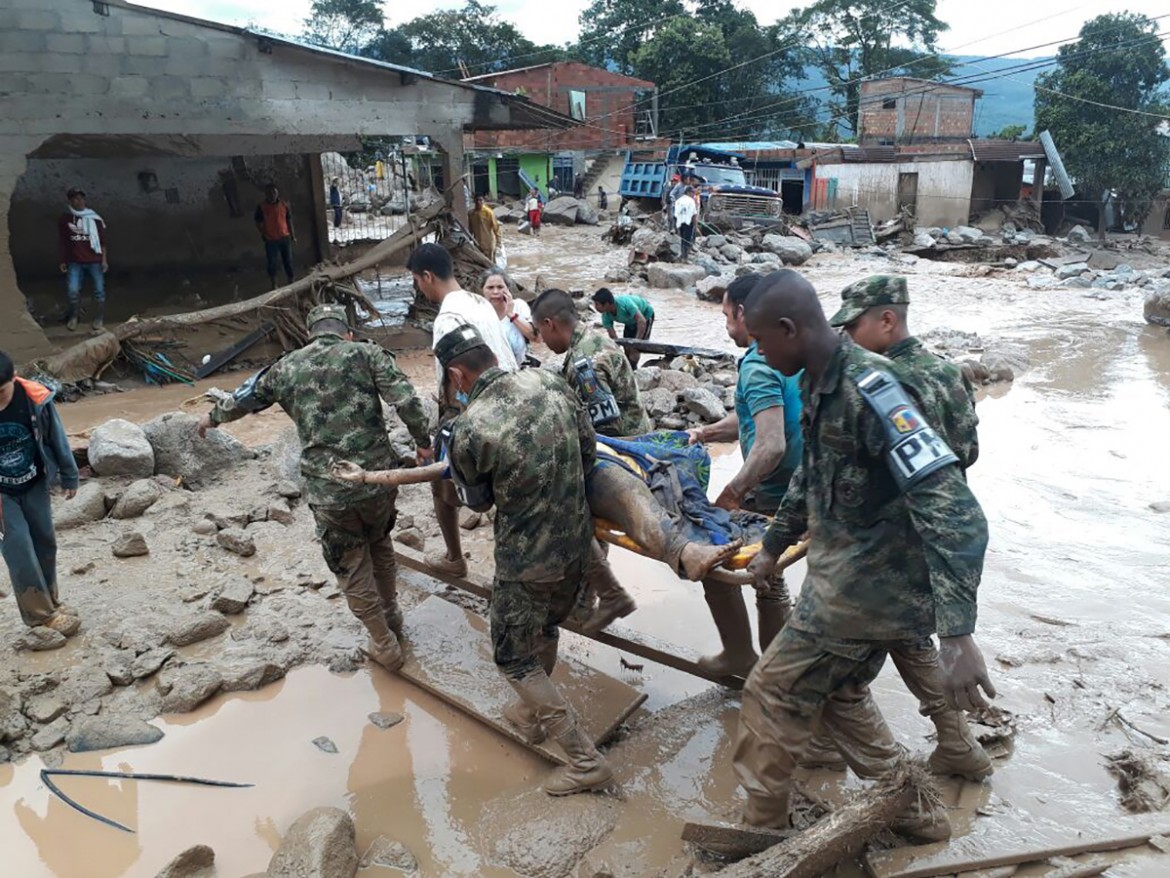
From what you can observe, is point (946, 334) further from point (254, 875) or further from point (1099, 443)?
point (254, 875)

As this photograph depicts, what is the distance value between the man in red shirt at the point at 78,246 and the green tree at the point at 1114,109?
28.1 metres

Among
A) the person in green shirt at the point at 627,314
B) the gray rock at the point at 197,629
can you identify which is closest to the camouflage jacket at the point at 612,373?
the gray rock at the point at 197,629

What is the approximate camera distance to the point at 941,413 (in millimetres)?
2727

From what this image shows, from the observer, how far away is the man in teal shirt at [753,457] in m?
3.49

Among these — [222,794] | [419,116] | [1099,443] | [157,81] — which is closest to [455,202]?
[419,116]

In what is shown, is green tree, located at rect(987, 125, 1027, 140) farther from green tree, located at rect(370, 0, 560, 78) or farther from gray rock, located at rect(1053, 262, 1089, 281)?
green tree, located at rect(370, 0, 560, 78)

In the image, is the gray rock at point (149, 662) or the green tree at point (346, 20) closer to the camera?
the gray rock at point (149, 662)

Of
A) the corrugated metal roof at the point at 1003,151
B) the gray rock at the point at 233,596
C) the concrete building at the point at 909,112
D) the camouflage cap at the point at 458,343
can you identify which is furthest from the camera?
the concrete building at the point at 909,112

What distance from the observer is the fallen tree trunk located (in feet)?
8.19

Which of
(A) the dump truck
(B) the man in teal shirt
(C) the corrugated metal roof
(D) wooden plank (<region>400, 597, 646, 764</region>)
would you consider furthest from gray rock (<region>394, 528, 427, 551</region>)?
(C) the corrugated metal roof

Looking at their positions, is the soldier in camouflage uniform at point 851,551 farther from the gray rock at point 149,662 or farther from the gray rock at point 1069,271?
the gray rock at point 1069,271

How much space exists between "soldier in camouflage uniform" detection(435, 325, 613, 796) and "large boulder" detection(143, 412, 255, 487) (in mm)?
3806

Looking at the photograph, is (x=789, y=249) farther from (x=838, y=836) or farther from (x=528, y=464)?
(x=838, y=836)

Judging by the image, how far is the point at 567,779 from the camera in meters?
3.27
